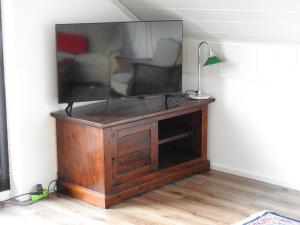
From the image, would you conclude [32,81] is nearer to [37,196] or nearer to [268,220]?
[37,196]

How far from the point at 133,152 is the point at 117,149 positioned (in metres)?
0.17

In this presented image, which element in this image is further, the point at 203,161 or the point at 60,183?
the point at 203,161

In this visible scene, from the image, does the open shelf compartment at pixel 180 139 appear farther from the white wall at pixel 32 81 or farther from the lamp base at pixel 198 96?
the white wall at pixel 32 81

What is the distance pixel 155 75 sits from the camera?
14.0ft

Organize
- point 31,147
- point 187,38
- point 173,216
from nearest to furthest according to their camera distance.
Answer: point 173,216 → point 31,147 → point 187,38

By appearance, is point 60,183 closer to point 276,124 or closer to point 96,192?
point 96,192

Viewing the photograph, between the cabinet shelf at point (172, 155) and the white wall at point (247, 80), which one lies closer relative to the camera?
the white wall at point (247, 80)

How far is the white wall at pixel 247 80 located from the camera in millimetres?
3949

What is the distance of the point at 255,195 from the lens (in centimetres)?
407

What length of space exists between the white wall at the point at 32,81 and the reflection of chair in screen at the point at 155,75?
485mm

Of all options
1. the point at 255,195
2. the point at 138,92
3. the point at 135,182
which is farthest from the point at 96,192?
the point at 255,195

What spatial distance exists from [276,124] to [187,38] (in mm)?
987

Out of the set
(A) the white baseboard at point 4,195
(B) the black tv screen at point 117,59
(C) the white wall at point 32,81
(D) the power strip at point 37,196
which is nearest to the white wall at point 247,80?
(B) the black tv screen at point 117,59

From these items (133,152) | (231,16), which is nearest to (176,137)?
(133,152)
